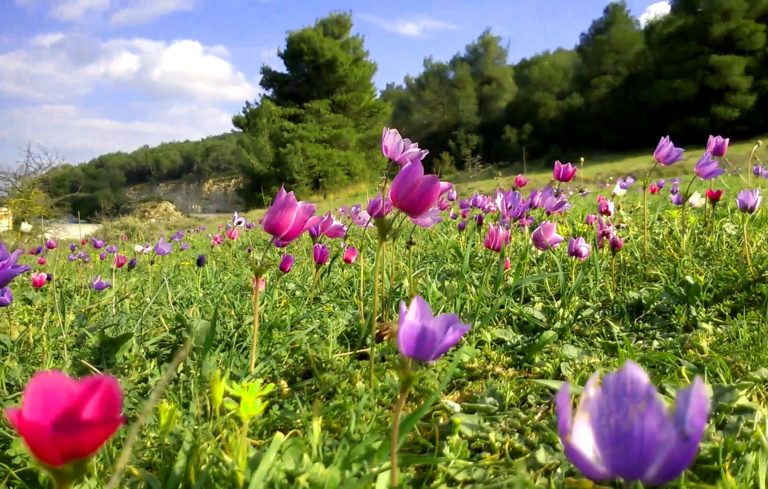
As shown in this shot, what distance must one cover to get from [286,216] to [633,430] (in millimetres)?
1014

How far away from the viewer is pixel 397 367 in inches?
37.4

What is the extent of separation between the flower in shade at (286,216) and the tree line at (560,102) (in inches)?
855

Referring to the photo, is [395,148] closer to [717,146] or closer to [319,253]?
[319,253]

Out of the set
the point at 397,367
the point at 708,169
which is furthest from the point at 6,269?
the point at 708,169

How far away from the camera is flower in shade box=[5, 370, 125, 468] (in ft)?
1.86

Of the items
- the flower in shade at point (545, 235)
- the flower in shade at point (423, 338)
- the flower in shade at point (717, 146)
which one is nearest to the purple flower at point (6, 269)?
the flower in shade at point (423, 338)

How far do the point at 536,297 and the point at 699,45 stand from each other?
1284 inches

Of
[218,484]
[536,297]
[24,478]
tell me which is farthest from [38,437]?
[536,297]

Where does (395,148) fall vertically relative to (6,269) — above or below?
above

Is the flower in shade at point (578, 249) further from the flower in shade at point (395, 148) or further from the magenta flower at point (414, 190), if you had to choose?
the magenta flower at point (414, 190)

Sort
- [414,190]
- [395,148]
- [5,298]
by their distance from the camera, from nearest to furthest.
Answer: [414,190], [5,298], [395,148]

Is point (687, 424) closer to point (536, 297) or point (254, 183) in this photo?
point (536, 297)

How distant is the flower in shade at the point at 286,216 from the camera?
142 centimetres

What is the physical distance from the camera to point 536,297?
7.24 ft
